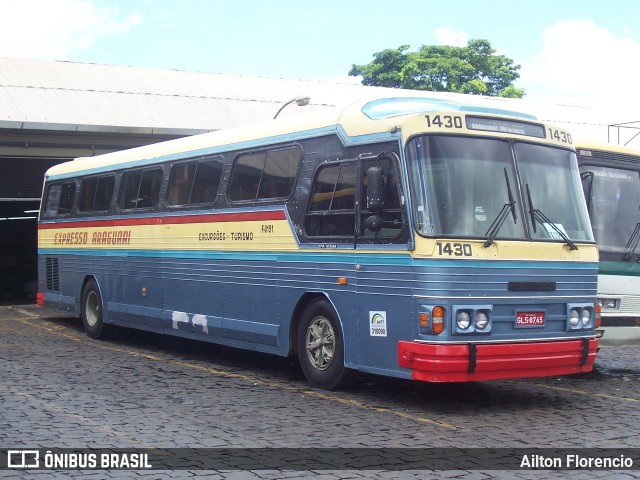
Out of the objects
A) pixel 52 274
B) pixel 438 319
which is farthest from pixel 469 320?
pixel 52 274

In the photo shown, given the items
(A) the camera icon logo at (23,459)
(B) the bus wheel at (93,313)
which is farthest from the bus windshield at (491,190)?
(B) the bus wheel at (93,313)

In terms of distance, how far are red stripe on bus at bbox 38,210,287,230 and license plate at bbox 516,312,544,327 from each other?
135 inches

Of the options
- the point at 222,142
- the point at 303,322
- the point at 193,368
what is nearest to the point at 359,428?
the point at 303,322

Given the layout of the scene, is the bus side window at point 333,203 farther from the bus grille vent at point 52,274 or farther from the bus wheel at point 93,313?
the bus grille vent at point 52,274

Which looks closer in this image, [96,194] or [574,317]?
[574,317]

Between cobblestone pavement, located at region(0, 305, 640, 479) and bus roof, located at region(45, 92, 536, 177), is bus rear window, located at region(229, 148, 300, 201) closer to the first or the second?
bus roof, located at region(45, 92, 536, 177)

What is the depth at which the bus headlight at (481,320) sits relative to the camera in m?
9.86

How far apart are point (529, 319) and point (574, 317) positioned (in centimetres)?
70

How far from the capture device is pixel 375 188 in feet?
33.2

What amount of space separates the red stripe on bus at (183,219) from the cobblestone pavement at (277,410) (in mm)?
2072

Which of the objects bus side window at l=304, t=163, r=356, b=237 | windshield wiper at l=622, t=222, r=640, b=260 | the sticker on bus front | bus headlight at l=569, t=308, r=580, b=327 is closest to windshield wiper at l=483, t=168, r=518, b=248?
bus headlight at l=569, t=308, r=580, b=327

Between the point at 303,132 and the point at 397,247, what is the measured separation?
2555 mm

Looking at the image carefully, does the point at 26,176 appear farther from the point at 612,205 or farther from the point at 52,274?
the point at 612,205

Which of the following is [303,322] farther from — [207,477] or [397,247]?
[207,477]
